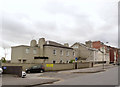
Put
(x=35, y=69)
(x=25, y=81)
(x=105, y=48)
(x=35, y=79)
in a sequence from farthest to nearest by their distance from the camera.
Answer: (x=105, y=48), (x=35, y=69), (x=35, y=79), (x=25, y=81)

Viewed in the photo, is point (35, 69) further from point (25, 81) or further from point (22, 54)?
point (25, 81)

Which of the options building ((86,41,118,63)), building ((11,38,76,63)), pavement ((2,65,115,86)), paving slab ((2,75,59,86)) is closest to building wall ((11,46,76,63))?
building ((11,38,76,63))

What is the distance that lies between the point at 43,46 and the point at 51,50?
2434mm

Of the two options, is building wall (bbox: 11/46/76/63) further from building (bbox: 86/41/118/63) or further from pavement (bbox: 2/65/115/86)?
building (bbox: 86/41/118/63)

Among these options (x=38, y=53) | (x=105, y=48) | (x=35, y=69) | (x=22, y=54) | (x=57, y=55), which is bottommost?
(x=35, y=69)

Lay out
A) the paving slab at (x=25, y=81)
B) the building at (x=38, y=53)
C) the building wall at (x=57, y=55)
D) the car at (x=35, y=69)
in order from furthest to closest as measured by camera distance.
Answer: the building wall at (x=57, y=55)
the building at (x=38, y=53)
the car at (x=35, y=69)
the paving slab at (x=25, y=81)

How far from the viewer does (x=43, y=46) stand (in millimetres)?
41594

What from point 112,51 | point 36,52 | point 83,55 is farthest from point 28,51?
point 112,51

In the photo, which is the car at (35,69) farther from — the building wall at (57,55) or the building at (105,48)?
the building at (105,48)

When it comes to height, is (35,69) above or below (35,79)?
below

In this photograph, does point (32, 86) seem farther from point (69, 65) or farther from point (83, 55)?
point (83, 55)

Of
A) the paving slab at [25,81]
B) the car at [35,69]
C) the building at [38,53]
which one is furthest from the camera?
the building at [38,53]

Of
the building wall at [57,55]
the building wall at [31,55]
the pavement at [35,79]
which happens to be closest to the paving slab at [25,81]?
the pavement at [35,79]

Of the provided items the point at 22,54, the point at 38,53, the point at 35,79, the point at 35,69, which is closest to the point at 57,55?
the point at 38,53
